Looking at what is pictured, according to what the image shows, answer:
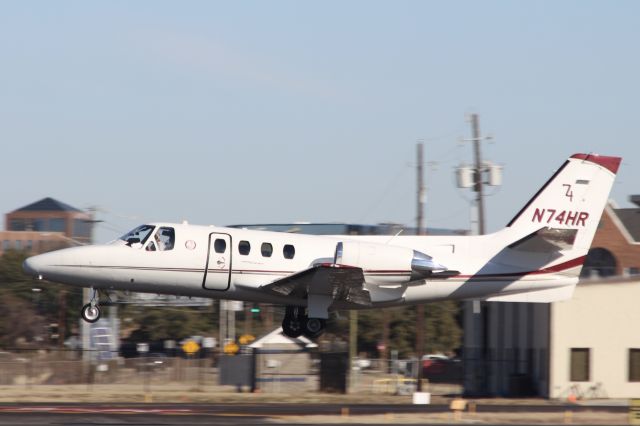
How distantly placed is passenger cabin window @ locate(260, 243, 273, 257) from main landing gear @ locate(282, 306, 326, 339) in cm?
222

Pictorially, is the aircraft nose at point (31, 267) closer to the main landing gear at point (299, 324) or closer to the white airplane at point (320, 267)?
the white airplane at point (320, 267)

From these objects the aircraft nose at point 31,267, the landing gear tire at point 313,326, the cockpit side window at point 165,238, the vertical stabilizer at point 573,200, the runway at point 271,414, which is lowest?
the runway at point 271,414

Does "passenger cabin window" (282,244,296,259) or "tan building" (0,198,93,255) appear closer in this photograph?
"passenger cabin window" (282,244,296,259)

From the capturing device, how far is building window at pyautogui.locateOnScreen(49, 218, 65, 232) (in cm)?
13362

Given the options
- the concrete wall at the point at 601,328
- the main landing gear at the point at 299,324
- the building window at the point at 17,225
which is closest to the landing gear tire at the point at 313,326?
the main landing gear at the point at 299,324

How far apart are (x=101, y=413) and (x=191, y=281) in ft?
13.2

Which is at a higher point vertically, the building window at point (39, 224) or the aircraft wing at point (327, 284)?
the building window at point (39, 224)

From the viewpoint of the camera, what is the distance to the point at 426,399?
33.1m

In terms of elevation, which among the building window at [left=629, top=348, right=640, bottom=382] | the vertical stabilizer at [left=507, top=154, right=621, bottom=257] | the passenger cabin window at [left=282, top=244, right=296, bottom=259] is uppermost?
the vertical stabilizer at [left=507, top=154, right=621, bottom=257]

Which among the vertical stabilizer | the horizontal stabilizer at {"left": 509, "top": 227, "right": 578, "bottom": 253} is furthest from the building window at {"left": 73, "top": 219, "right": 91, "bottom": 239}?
the horizontal stabilizer at {"left": 509, "top": 227, "right": 578, "bottom": 253}

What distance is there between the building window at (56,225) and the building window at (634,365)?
106 metres

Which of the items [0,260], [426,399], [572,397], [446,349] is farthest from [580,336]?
[0,260]

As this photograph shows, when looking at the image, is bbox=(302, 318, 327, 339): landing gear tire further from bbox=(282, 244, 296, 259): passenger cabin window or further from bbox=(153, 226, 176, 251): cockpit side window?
bbox=(153, 226, 176, 251): cockpit side window

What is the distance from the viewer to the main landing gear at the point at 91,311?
27.4m
